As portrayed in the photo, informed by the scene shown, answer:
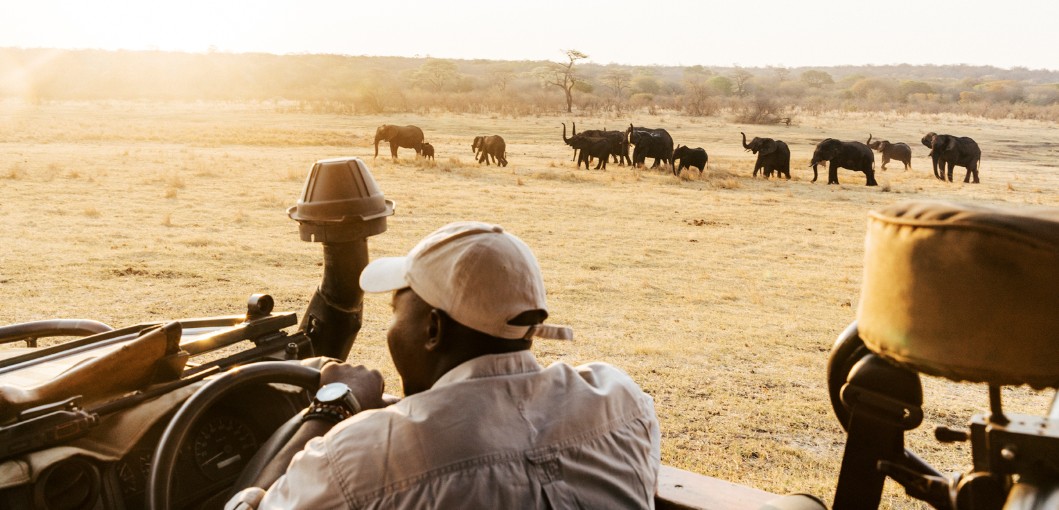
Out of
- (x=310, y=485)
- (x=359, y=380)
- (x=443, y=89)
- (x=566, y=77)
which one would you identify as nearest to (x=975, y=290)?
(x=310, y=485)

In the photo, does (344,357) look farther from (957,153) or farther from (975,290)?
(957,153)

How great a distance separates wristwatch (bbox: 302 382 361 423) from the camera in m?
1.83

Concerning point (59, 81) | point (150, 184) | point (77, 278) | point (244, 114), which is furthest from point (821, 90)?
point (77, 278)

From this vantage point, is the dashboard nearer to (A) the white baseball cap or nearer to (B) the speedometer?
(B) the speedometer

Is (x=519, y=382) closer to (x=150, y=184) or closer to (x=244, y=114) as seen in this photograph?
(x=150, y=184)

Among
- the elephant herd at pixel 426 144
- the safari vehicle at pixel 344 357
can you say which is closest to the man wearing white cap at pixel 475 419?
the safari vehicle at pixel 344 357

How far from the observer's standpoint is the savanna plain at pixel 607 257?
5.33 m

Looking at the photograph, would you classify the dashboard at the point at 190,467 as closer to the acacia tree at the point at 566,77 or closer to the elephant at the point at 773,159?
the elephant at the point at 773,159

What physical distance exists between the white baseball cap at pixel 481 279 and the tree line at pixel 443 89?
42.8m

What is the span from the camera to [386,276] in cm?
182

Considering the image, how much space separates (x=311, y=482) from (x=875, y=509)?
37.4 inches

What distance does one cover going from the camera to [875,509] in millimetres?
1444

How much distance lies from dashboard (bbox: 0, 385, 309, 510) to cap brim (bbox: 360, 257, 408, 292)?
21.0 inches

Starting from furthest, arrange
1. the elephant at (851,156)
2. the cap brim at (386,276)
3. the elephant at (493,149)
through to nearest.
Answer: the elephant at (493,149)
the elephant at (851,156)
the cap brim at (386,276)
